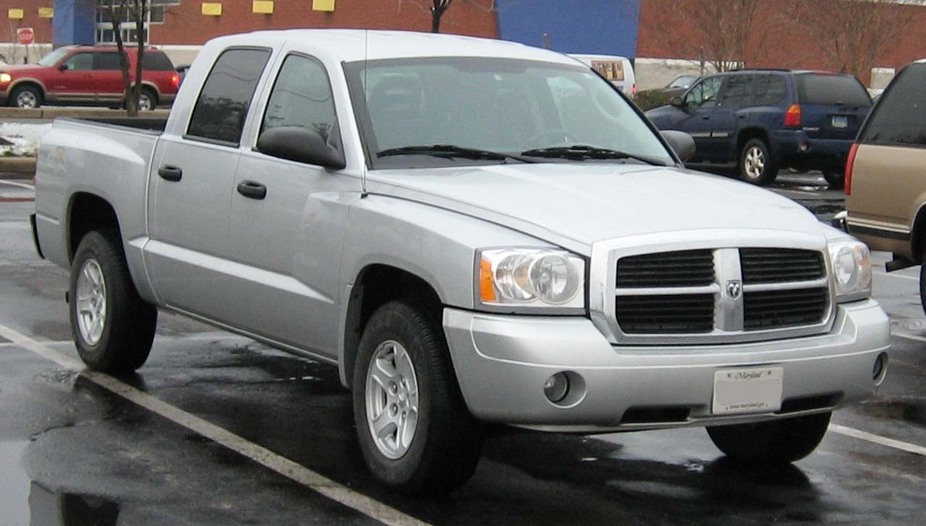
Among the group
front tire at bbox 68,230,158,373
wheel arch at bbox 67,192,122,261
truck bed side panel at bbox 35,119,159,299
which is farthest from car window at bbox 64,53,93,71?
front tire at bbox 68,230,158,373

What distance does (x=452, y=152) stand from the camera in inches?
273

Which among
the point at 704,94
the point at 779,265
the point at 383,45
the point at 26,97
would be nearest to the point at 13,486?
the point at 383,45

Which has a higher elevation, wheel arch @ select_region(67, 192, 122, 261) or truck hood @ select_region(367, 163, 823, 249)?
truck hood @ select_region(367, 163, 823, 249)

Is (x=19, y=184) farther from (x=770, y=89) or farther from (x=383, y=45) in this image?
(x=383, y=45)

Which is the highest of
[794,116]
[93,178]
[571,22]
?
[93,178]

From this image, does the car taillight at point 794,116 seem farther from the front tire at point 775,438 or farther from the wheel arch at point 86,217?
the front tire at point 775,438

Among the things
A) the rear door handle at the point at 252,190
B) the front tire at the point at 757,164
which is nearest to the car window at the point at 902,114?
the rear door handle at the point at 252,190

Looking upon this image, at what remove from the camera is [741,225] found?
241 inches

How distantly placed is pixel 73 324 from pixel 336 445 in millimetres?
2328

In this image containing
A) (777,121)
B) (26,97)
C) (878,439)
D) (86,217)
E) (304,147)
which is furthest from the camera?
(26,97)

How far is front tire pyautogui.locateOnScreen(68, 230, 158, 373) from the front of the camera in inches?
330

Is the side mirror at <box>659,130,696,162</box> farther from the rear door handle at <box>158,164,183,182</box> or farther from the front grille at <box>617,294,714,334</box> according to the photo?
the rear door handle at <box>158,164,183,182</box>

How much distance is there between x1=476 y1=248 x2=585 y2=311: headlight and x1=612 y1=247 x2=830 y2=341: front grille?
0.53 ft

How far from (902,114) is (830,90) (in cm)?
1302
